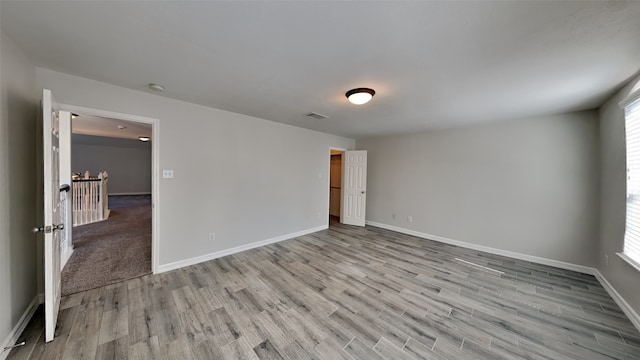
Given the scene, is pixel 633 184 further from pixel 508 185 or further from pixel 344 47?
pixel 344 47

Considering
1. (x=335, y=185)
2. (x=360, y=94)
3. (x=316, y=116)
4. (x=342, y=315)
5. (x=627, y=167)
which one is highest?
(x=316, y=116)

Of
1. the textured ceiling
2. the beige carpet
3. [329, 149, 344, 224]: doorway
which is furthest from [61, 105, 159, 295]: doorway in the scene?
[329, 149, 344, 224]: doorway

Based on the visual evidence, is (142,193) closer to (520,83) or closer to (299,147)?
(299,147)

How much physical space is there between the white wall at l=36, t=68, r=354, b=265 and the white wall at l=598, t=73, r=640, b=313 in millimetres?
4474

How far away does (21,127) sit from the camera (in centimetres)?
184

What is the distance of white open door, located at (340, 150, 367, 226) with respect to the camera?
5668 mm

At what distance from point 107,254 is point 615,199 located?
7.26m

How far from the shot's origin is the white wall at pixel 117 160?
940 centimetres

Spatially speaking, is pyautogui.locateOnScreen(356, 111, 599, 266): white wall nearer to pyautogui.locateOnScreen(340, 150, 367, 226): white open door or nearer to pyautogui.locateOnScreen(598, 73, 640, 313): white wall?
pyautogui.locateOnScreen(598, 73, 640, 313): white wall

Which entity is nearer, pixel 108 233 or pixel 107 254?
pixel 107 254

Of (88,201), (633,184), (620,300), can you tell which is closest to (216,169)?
(88,201)

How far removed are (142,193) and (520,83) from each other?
1447 cm

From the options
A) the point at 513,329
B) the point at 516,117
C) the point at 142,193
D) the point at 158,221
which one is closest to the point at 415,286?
the point at 513,329

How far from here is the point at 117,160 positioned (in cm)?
1023
